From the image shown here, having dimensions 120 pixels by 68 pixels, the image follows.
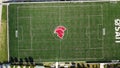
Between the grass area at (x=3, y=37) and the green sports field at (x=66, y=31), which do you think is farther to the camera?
the grass area at (x=3, y=37)

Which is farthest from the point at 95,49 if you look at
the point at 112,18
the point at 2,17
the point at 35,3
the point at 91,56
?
the point at 2,17

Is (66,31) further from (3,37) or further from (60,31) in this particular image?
(3,37)

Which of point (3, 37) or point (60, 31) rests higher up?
point (60, 31)

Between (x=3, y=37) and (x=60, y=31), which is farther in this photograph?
(x=3, y=37)

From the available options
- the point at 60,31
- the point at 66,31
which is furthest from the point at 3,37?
the point at 66,31

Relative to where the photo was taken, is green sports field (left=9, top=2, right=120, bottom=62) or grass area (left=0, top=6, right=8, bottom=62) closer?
green sports field (left=9, top=2, right=120, bottom=62)

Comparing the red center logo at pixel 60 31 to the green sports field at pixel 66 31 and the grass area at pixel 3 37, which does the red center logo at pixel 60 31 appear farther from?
the grass area at pixel 3 37

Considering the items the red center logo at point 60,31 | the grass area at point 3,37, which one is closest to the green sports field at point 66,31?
the red center logo at point 60,31

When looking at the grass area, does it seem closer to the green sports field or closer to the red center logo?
the green sports field

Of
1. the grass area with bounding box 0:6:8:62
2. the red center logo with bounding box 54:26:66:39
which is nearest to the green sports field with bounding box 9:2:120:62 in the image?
the red center logo with bounding box 54:26:66:39
